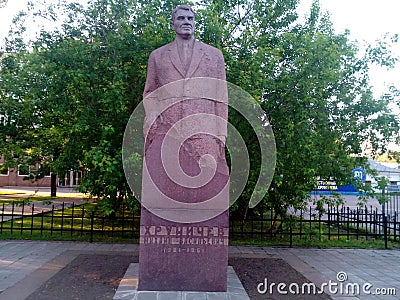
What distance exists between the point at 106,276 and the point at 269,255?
3.71m

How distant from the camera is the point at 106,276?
20.8ft

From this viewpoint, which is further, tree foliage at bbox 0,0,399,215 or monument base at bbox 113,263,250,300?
tree foliage at bbox 0,0,399,215

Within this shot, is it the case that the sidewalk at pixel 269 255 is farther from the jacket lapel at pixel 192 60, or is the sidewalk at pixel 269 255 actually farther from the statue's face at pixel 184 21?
the statue's face at pixel 184 21

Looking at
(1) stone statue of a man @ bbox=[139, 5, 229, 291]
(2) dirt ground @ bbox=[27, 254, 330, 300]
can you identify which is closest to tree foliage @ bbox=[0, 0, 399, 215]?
(2) dirt ground @ bbox=[27, 254, 330, 300]

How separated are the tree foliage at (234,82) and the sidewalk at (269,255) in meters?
1.19

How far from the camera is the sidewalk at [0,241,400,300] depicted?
594cm

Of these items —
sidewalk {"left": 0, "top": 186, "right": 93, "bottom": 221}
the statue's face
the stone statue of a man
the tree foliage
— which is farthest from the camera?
sidewalk {"left": 0, "top": 186, "right": 93, "bottom": 221}

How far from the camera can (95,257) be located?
7.84 meters

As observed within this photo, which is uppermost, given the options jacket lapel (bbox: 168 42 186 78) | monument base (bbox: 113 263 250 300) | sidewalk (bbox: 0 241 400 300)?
jacket lapel (bbox: 168 42 186 78)

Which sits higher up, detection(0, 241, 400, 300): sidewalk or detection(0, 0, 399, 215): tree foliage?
detection(0, 0, 399, 215): tree foliage

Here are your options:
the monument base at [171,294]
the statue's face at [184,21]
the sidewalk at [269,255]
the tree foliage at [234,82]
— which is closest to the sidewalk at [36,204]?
the sidewalk at [269,255]

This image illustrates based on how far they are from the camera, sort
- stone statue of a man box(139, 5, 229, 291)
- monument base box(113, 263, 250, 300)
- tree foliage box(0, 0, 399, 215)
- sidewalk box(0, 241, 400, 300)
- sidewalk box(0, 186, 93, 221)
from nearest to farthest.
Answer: monument base box(113, 263, 250, 300), stone statue of a man box(139, 5, 229, 291), sidewalk box(0, 241, 400, 300), tree foliage box(0, 0, 399, 215), sidewalk box(0, 186, 93, 221)

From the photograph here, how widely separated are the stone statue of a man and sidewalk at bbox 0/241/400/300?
6.23ft

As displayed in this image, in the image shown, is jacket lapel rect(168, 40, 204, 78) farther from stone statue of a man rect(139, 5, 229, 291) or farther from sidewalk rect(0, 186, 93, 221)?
sidewalk rect(0, 186, 93, 221)
